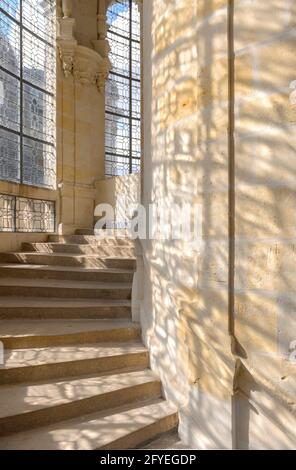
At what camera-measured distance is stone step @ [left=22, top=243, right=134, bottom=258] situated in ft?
17.3

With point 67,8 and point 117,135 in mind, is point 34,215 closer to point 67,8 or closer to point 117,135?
point 117,135

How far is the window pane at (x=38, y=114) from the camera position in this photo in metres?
6.94

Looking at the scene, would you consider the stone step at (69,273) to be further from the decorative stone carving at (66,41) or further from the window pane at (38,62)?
the decorative stone carving at (66,41)

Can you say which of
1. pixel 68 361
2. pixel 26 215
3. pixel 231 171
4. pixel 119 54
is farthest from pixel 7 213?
pixel 119 54

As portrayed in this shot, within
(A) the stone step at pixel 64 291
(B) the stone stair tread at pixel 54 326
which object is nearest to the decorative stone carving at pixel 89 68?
(A) the stone step at pixel 64 291

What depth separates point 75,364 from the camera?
3094 mm

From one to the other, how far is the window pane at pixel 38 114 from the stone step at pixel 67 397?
5.31 m

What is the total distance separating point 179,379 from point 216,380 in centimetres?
51

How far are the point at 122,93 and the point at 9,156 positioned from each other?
3.99m

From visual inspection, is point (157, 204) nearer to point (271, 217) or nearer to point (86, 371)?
point (271, 217)

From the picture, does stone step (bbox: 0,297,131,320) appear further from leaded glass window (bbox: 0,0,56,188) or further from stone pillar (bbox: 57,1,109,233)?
stone pillar (bbox: 57,1,109,233)

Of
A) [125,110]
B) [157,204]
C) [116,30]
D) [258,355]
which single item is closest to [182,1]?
[157,204]

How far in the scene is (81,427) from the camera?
2562 mm

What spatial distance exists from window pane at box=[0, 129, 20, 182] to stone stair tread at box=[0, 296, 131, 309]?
2.90 meters
